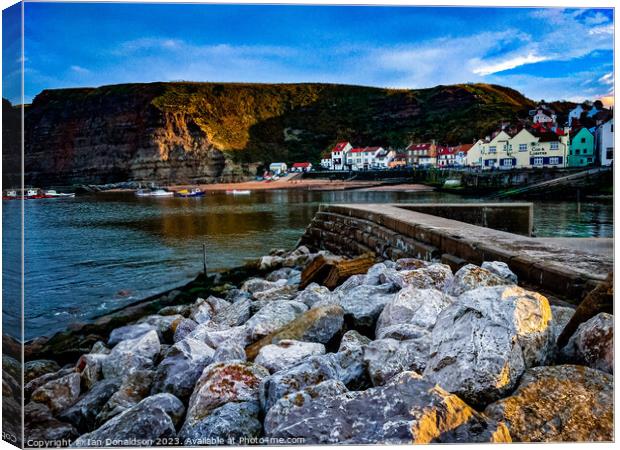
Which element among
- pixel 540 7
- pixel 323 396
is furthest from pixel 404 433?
pixel 540 7

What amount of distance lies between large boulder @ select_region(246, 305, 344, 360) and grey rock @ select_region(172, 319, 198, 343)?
5.05ft

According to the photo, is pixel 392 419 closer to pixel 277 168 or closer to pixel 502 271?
pixel 502 271

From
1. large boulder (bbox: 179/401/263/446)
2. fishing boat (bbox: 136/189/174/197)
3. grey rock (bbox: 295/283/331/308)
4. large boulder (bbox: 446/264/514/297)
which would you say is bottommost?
large boulder (bbox: 179/401/263/446)

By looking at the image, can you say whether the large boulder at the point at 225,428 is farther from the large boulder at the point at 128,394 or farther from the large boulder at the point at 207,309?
the large boulder at the point at 207,309

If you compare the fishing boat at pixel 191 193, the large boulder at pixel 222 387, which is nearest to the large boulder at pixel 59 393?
the large boulder at pixel 222 387

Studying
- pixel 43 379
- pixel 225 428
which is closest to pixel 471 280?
pixel 225 428

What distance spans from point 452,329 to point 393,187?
6.07m

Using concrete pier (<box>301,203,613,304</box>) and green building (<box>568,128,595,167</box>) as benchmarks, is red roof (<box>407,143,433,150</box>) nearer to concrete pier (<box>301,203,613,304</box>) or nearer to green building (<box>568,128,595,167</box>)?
concrete pier (<box>301,203,613,304</box>)

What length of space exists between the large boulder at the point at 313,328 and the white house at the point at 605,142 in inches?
87.5

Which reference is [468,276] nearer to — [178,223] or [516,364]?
[516,364]

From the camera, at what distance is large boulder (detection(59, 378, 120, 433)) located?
333cm

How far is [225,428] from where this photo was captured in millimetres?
2590

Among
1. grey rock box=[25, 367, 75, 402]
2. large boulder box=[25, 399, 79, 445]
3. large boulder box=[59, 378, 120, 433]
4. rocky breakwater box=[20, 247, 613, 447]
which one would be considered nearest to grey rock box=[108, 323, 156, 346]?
grey rock box=[25, 367, 75, 402]

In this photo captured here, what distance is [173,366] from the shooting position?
3.40 metres
